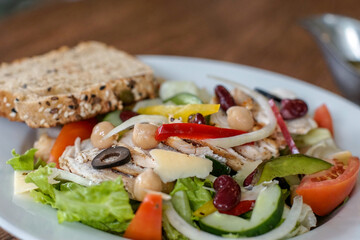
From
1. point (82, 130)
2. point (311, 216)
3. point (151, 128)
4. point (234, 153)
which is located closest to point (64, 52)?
point (82, 130)

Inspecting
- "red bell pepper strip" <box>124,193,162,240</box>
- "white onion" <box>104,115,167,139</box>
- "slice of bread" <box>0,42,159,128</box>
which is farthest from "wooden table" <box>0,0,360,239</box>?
"red bell pepper strip" <box>124,193,162,240</box>

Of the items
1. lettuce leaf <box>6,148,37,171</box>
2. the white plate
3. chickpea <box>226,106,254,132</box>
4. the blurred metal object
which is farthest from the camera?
the blurred metal object

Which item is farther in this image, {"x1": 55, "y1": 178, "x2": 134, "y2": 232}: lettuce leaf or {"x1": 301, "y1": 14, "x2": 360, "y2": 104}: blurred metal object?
{"x1": 301, "y1": 14, "x2": 360, "y2": 104}: blurred metal object

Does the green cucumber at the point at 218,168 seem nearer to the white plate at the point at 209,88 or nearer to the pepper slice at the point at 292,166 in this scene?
the pepper slice at the point at 292,166

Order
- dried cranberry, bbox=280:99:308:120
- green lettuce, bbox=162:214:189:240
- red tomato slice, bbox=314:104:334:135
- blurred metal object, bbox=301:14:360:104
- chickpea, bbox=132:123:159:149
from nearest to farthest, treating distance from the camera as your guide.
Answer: green lettuce, bbox=162:214:189:240, chickpea, bbox=132:123:159:149, dried cranberry, bbox=280:99:308:120, red tomato slice, bbox=314:104:334:135, blurred metal object, bbox=301:14:360:104

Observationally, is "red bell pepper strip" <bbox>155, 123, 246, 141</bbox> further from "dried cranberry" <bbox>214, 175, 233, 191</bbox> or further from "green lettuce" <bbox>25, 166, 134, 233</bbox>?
"green lettuce" <bbox>25, 166, 134, 233</bbox>

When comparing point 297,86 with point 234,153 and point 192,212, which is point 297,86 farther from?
point 192,212

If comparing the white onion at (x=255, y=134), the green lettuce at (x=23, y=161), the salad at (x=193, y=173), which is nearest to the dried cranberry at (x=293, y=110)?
the salad at (x=193, y=173)

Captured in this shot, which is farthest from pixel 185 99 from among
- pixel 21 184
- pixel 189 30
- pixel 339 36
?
pixel 189 30
